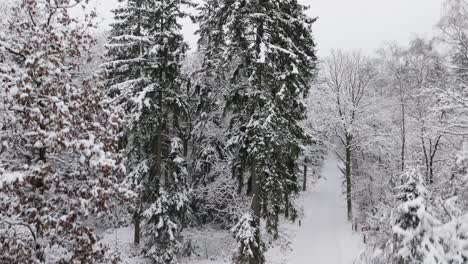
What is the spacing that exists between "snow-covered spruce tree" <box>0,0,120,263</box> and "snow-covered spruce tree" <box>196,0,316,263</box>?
21.9 ft

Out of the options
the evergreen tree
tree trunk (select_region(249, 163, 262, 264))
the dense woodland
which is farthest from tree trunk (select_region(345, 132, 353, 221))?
the evergreen tree

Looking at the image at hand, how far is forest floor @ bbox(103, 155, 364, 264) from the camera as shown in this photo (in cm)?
1869

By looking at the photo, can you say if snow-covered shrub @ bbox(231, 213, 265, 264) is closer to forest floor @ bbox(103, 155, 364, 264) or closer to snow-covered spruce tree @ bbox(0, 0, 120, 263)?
forest floor @ bbox(103, 155, 364, 264)

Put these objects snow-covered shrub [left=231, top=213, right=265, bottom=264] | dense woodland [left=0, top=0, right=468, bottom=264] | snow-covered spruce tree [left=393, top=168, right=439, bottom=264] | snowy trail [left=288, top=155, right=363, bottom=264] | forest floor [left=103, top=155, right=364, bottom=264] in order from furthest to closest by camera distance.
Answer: snowy trail [left=288, top=155, right=363, bottom=264] < forest floor [left=103, top=155, right=364, bottom=264] < snow-covered shrub [left=231, top=213, right=265, bottom=264] < dense woodland [left=0, top=0, right=468, bottom=264] < snow-covered spruce tree [left=393, top=168, right=439, bottom=264]

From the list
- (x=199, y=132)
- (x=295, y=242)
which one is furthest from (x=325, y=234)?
(x=199, y=132)

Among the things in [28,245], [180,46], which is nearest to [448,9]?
[180,46]

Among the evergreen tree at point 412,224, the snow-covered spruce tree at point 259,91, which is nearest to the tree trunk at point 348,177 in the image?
the snow-covered spruce tree at point 259,91

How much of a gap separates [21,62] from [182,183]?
11.3m

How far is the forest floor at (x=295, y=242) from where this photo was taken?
18.7 metres

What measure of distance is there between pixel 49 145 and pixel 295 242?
18.4 meters

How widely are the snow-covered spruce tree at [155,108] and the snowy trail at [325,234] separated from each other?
664 cm

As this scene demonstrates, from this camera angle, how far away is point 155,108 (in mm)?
17172

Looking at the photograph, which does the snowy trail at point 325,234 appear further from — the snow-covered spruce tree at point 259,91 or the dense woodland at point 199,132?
the snow-covered spruce tree at point 259,91

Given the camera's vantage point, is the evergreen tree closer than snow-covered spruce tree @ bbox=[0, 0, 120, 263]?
Yes
